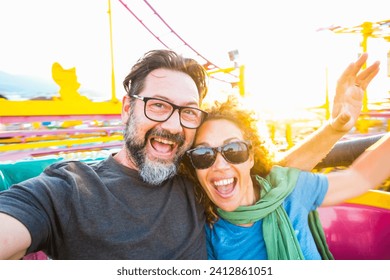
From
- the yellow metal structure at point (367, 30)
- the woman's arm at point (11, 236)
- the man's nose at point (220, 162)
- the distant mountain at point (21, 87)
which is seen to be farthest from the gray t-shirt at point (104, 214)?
the yellow metal structure at point (367, 30)

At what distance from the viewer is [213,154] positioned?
72 cm

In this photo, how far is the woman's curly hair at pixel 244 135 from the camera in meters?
0.78

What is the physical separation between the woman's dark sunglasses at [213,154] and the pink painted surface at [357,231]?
1.51 feet

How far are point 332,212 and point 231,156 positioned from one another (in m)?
0.49

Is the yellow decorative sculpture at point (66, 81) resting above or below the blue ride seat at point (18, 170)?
above

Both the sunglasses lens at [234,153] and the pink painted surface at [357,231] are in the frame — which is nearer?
the sunglasses lens at [234,153]

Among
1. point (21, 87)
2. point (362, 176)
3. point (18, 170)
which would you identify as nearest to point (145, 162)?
point (18, 170)

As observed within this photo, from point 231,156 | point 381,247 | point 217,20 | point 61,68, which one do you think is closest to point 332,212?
point 381,247

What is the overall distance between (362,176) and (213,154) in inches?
16.3

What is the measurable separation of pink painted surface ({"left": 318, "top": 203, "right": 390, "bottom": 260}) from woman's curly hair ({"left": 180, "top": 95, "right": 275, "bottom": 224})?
322 mm

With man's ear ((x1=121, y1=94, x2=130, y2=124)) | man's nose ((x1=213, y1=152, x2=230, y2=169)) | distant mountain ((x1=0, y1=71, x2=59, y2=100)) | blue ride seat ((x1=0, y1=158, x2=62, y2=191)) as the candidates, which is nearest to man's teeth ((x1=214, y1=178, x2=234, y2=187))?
man's nose ((x1=213, y1=152, x2=230, y2=169))

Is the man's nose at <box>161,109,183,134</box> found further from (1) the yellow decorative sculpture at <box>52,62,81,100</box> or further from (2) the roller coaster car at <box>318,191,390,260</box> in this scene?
(1) the yellow decorative sculpture at <box>52,62,81,100</box>

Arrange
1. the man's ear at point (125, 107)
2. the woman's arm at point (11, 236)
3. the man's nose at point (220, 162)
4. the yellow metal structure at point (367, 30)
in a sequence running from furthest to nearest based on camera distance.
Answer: the yellow metal structure at point (367, 30)
the man's ear at point (125, 107)
the man's nose at point (220, 162)
the woman's arm at point (11, 236)

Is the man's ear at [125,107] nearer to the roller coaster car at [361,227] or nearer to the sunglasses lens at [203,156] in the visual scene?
the sunglasses lens at [203,156]
